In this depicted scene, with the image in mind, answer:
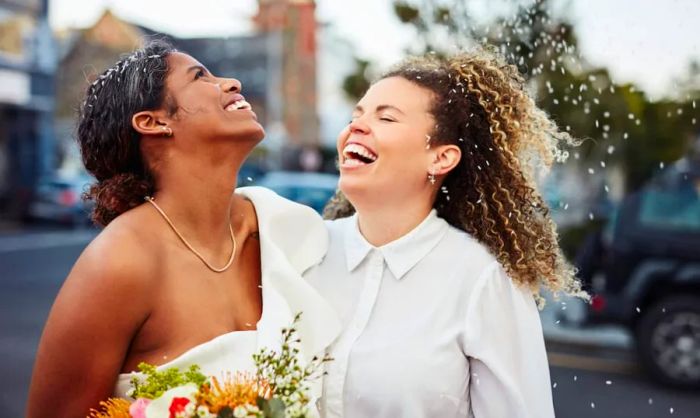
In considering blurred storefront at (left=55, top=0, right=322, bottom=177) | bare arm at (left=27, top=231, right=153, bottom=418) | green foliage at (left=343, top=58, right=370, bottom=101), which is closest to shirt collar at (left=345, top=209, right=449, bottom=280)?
bare arm at (left=27, top=231, right=153, bottom=418)

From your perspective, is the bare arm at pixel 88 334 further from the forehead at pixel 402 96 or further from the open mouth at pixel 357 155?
the forehead at pixel 402 96

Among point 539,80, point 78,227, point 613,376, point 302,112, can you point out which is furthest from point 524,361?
point 302,112

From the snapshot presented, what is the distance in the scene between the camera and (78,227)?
730 inches

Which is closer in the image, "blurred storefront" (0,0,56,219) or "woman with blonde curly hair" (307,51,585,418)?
"woman with blonde curly hair" (307,51,585,418)

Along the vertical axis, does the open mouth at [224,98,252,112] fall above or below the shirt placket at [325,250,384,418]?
above

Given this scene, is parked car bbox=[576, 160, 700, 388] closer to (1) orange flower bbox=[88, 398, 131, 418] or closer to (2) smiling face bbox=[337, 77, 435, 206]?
(2) smiling face bbox=[337, 77, 435, 206]

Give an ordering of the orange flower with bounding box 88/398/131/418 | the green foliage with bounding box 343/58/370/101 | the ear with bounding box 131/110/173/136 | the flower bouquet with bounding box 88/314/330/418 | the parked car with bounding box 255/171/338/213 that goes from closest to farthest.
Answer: the flower bouquet with bounding box 88/314/330/418 < the orange flower with bounding box 88/398/131/418 < the ear with bounding box 131/110/173/136 < the green foliage with bounding box 343/58/370/101 < the parked car with bounding box 255/171/338/213

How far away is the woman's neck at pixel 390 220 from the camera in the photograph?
7.10 ft

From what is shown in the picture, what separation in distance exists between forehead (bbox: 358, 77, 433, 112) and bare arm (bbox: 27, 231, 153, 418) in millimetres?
778

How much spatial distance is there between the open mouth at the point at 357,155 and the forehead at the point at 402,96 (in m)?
0.12

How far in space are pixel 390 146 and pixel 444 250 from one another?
308 mm

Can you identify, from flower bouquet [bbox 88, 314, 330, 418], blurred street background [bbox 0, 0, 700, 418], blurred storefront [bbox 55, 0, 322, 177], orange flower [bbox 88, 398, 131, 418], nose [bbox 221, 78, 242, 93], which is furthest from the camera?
blurred storefront [bbox 55, 0, 322, 177]

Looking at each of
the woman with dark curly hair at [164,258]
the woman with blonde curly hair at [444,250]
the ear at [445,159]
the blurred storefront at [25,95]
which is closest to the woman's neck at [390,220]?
the woman with blonde curly hair at [444,250]

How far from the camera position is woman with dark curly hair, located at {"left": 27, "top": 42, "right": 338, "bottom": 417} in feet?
5.68
